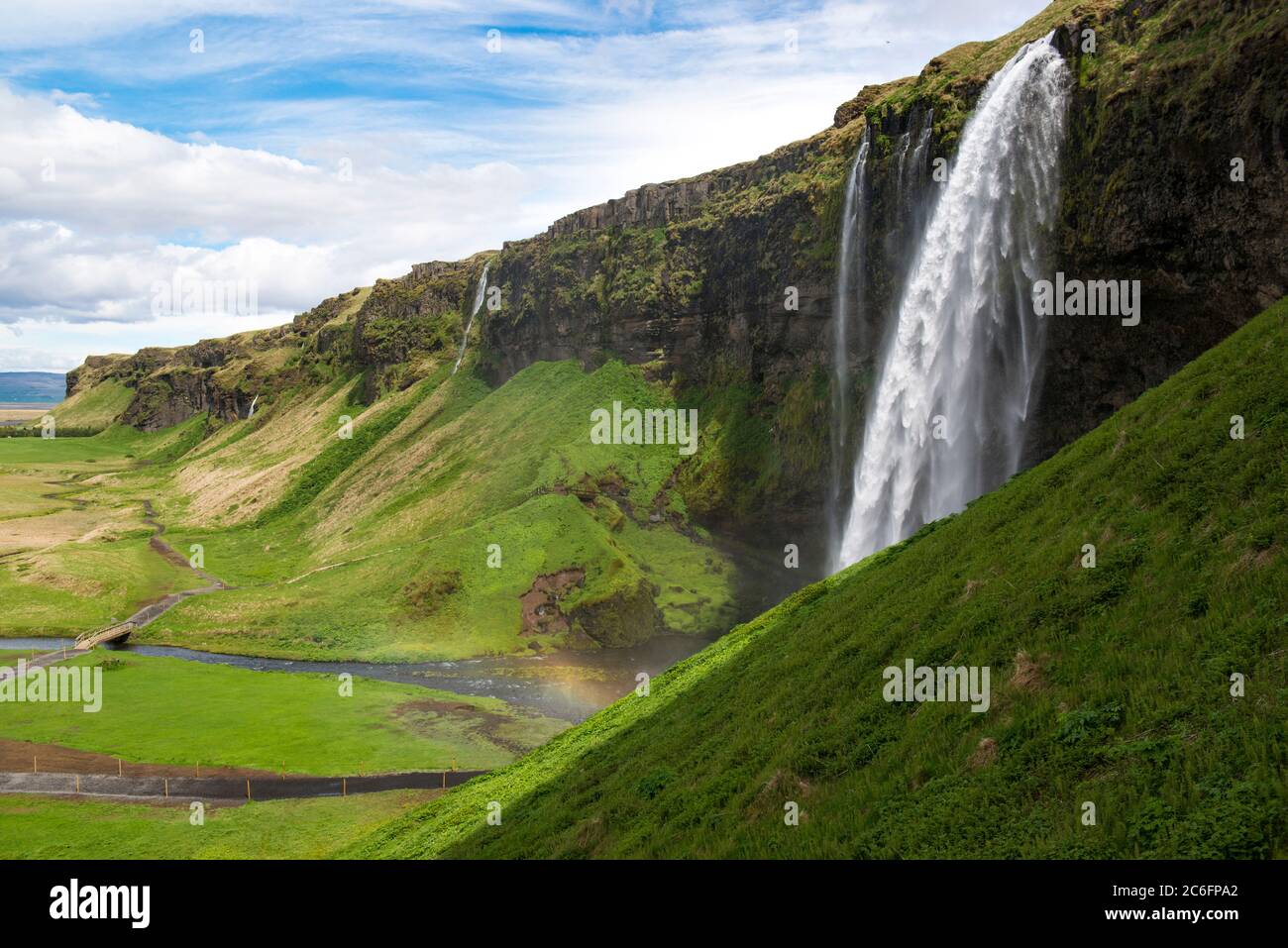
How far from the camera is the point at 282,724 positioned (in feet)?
171

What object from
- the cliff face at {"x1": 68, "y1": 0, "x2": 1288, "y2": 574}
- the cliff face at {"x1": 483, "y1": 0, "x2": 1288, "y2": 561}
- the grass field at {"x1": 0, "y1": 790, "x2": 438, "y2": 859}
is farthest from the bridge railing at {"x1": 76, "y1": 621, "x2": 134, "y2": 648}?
the cliff face at {"x1": 68, "y1": 0, "x2": 1288, "y2": 574}

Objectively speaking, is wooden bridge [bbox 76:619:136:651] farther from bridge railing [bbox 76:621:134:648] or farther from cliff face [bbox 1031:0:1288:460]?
cliff face [bbox 1031:0:1288:460]

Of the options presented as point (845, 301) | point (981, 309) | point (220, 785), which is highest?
point (845, 301)

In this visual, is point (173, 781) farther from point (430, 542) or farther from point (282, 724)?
point (430, 542)

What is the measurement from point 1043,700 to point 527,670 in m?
55.0

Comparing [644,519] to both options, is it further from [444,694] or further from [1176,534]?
[1176,534]

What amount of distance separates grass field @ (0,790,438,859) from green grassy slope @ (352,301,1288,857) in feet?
26.8

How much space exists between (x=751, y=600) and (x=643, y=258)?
51.1 m

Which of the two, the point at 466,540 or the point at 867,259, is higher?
the point at 867,259

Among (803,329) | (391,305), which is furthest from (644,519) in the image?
(391,305)

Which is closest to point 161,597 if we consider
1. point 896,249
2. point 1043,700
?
point 896,249

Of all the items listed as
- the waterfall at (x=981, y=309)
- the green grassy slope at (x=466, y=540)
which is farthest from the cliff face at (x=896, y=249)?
the green grassy slope at (x=466, y=540)
